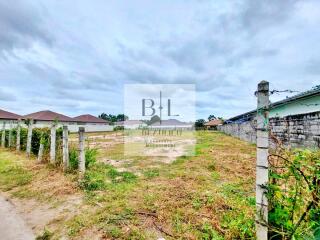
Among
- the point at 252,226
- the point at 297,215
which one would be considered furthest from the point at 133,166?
the point at 297,215

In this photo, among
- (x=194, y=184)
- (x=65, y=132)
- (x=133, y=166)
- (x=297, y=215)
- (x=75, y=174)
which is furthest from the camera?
(x=133, y=166)

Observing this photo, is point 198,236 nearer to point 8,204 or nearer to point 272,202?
point 272,202

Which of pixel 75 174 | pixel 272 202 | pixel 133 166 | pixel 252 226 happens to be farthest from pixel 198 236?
pixel 133 166

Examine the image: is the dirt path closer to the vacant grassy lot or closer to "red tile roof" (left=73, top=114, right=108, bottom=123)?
the vacant grassy lot

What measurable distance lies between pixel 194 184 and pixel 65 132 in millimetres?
3929

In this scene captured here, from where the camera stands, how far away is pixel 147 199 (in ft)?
14.3

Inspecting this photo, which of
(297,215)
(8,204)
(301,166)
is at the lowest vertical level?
(8,204)

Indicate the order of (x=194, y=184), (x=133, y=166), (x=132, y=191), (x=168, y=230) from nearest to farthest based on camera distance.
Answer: (x=168, y=230) → (x=132, y=191) → (x=194, y=184) → (x=133, y=166)

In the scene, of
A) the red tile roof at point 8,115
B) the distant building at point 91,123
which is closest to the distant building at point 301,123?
the distant building at point 91,123

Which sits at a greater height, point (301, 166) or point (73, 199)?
point (301, 166)

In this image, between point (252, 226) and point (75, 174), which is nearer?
point (252, 226)

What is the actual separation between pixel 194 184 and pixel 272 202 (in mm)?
2897

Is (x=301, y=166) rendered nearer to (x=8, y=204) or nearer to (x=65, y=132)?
(x=8, y=204)

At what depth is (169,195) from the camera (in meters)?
4.55
